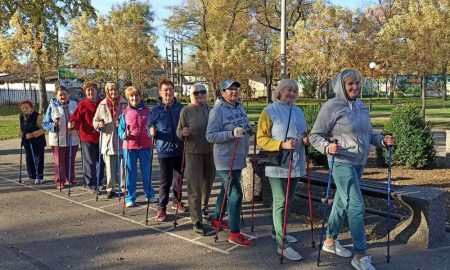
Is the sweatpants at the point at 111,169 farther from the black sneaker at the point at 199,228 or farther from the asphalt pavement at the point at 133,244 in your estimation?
the black sneaker at the point at 199,228

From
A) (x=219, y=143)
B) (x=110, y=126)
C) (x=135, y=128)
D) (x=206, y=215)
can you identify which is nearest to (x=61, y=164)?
(x=110, y=126)

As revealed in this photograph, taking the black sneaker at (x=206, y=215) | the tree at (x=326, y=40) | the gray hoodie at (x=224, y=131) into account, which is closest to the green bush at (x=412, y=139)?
the black sneaker at (x=206, y=215)

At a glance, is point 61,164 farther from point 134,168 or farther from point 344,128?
point 344,128

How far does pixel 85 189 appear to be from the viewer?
7945 mm

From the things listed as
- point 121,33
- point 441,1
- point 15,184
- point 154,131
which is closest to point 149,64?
point 121,33

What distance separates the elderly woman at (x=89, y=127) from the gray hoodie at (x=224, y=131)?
315cm

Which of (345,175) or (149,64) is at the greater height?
(149,64)

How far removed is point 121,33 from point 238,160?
2740 centimetres

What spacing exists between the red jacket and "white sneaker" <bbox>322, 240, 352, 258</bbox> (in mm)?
4352

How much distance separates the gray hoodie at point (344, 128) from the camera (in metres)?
4.36

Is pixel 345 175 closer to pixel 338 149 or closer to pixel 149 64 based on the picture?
pixel 338 149

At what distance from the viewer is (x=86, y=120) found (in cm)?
753

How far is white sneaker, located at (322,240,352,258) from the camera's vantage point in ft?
15.5

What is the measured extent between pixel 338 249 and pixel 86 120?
462cm
